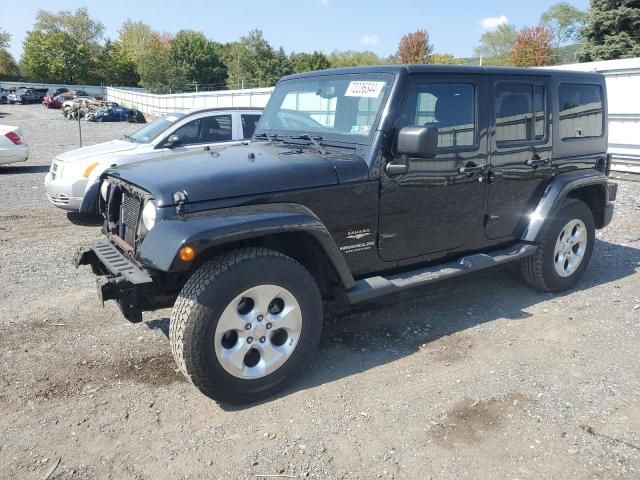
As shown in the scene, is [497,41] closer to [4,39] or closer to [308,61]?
[308,61]

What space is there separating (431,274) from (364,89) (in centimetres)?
150

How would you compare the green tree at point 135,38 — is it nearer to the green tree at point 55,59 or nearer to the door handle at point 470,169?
the green tree at point 55,59

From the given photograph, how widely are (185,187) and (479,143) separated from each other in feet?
8.02

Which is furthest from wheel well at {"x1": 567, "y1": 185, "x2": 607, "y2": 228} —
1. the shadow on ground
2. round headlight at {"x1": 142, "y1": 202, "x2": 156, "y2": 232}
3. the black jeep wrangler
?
round headlight at {"x1": 142, "y1": 202, "x2": 156, "y2": 232}

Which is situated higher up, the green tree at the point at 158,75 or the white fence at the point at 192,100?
the green tree at the point at 158,75

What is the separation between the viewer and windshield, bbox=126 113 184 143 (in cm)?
838

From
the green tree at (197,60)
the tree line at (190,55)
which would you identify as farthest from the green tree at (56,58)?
the green tree at (197,60)

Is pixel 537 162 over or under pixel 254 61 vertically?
under

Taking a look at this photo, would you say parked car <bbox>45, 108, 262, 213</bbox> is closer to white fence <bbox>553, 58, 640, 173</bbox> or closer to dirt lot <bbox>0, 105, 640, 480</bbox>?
dirt lot <bbox>0, 105, 640, 480</bbox>

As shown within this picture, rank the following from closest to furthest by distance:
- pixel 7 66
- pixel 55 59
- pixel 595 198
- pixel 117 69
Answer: pixel 595 198, pixel 55 59, pixel 117 69, pixel 7 66

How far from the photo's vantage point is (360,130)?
12.6 ft

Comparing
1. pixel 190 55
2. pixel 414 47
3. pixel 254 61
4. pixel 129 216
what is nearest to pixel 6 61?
pixel 190 55

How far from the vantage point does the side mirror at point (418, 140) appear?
3.49 m

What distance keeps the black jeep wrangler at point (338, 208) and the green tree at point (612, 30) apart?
21144mm
